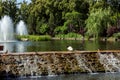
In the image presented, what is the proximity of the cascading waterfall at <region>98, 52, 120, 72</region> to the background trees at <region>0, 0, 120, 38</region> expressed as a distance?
37.5 m

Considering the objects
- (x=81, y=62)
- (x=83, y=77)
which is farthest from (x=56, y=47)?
(x=83, y=77)

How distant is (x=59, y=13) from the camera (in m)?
74.6

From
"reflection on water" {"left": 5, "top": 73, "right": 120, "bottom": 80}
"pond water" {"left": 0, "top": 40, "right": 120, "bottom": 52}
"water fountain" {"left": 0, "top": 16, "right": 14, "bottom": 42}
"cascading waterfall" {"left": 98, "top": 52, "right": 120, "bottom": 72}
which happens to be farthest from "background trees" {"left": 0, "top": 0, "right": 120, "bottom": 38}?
"reflection on water" {"left": 5, "top": 73, "right": 120, "bottom": 80}

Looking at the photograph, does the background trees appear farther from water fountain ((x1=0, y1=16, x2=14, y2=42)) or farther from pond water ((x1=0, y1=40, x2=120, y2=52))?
pond water ((x1=0, y1=40, x2=120, y2=52))

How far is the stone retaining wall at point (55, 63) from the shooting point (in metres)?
18.5

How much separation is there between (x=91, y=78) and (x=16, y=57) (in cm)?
407

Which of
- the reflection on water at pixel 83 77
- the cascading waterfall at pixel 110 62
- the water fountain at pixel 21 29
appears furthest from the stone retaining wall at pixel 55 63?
the water fountain at pixel 21 29

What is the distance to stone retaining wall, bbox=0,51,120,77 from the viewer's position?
18.5 m

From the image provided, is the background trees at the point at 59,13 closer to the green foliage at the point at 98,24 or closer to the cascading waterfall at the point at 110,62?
the green foliage at the point at 98,24

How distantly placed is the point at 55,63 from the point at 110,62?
123 inches

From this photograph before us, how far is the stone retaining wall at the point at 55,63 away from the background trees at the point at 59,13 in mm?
37878

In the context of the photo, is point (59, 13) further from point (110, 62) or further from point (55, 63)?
point (55, 63)

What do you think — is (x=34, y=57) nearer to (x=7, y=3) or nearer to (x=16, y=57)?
(x=16, y=57)

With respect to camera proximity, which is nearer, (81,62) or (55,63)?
(55,63)
